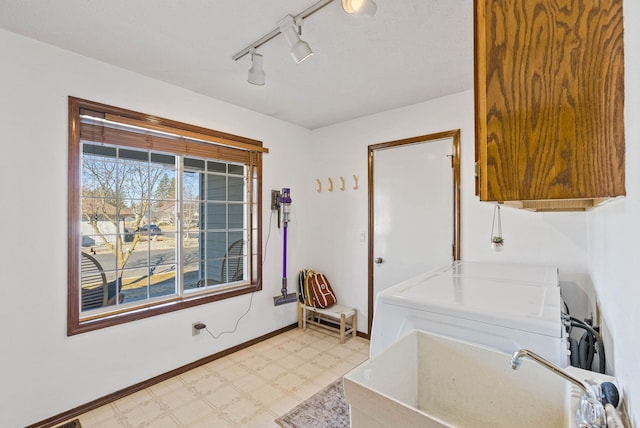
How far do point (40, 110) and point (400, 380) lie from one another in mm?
2501

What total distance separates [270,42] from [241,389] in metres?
2.44

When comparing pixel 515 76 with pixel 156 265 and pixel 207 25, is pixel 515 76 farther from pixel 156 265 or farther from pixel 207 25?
pixel 156 265

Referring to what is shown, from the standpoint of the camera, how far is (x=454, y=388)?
1.09 m

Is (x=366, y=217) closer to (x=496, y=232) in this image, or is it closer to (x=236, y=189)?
(x=496, y=232)

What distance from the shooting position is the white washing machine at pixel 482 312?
1002 millimetres

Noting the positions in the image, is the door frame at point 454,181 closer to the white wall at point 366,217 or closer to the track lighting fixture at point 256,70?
the white wall at point 366,217

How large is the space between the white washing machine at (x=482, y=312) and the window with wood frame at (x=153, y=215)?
192 centimetres

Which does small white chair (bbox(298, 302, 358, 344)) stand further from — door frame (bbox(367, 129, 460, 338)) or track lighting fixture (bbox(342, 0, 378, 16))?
track lighting fixture (bbox(342, 0, 378, 16))

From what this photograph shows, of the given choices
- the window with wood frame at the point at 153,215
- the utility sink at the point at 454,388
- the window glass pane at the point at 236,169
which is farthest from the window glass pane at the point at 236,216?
the utility sink at the point at 454,388

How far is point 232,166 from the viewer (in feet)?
9.95

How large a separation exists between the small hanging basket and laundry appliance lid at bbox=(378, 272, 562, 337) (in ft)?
2.77

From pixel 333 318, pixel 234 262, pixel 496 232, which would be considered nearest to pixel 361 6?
pixel 496 232

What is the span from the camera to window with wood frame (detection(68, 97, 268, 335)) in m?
2.09

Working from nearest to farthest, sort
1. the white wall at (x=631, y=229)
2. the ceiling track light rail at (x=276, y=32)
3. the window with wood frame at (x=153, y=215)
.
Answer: the white wall at (x=631, y=229) < the ceiling track light rail at (x=276, y=32) < the window with wood frame at (x=153, y=215)
